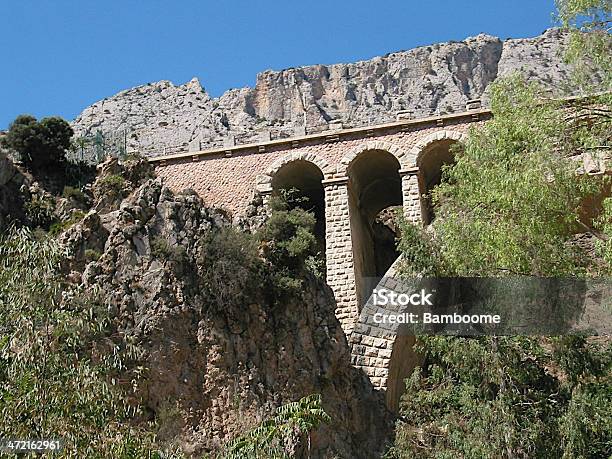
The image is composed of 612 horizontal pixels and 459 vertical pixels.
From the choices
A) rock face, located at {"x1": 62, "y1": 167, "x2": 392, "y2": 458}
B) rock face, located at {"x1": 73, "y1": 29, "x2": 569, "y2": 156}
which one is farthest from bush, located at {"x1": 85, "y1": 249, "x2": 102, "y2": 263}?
rock face, located at {"x1": 73, "y1": 29, "x2": 569, "y2": 156}

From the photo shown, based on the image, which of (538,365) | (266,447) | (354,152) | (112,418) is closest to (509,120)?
(538,365)

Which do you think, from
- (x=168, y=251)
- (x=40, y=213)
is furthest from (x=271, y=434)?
(x=40, y=213)

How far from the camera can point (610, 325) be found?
1152 cm

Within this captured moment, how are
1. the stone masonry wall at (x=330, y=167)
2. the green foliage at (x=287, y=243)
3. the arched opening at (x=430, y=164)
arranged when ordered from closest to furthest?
the green foliage at (x=287, y=243) → the stone masonry wall at (x=330, y=167) → the arched opening at (x=430, y=164)

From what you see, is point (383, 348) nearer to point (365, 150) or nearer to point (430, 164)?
point (365, 150)

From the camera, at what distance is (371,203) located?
23.3 meters

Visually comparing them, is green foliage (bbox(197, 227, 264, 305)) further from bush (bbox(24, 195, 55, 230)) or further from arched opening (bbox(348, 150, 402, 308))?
bush (bbox(24, 195, 55, 230))

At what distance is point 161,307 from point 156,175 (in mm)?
7394

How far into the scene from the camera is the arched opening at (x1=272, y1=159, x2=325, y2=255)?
20594mm

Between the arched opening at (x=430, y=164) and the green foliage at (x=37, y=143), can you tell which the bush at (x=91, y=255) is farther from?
the arched opening at (x=430, y=164)

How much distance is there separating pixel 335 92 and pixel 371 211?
2810 cm

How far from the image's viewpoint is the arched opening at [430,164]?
19.5m

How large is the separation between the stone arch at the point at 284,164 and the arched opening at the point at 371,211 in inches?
24.5

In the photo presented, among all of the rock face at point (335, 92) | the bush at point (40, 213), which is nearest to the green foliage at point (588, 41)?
the bush at point (40, 213)
